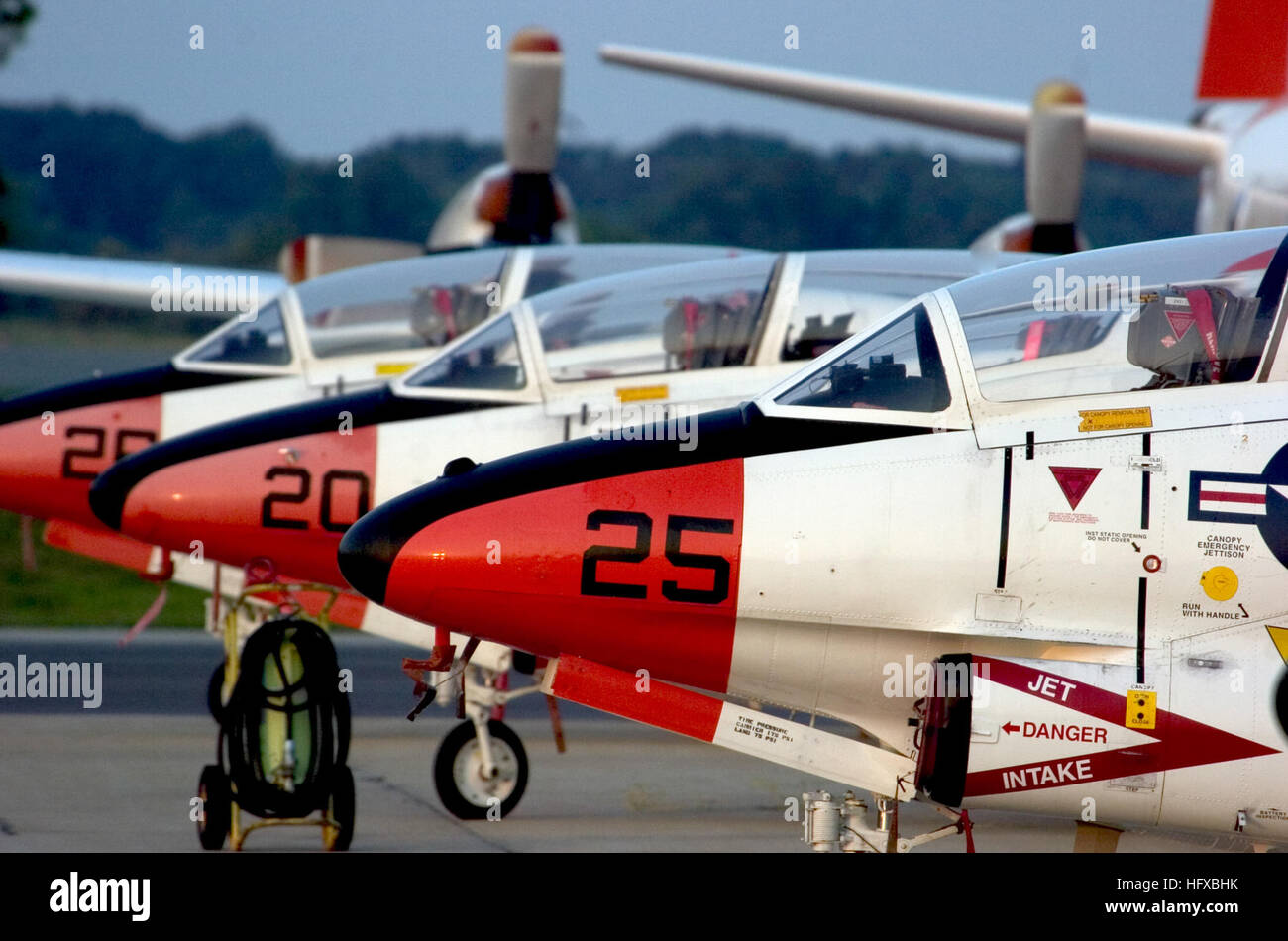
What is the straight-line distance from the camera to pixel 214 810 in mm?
7336

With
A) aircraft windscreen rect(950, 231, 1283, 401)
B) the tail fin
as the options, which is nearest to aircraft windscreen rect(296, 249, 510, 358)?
aircraft windscreen rect(950, 231, 1283, 401)

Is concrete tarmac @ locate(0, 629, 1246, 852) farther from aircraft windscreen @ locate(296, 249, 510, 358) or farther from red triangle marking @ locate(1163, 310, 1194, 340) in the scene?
aircraft windscreen @ locate(296, 249, 510, 358)

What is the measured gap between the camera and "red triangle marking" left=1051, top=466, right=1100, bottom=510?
538 cm

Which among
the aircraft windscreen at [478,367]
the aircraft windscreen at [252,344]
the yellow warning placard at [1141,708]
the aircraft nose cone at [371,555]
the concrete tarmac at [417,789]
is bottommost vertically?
the concrete tarmac at [417,789]

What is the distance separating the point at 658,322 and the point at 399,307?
230 cm

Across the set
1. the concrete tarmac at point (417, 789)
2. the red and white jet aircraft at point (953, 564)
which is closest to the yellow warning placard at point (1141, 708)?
the red and white jet aircraft at point (953, 564)

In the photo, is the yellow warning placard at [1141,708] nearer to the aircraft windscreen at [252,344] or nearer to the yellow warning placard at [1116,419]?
the yellow warning placard at [1116,419]

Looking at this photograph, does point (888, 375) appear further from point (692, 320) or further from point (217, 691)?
point (217, 691)

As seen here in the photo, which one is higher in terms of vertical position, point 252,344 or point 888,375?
point 252,344

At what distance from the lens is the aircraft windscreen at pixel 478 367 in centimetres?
838

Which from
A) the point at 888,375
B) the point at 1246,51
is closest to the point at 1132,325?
the point at 888,375

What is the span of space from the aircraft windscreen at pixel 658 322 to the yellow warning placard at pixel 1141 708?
3349mm

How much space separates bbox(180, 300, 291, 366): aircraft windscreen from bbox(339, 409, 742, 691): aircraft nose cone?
15.6 ft
